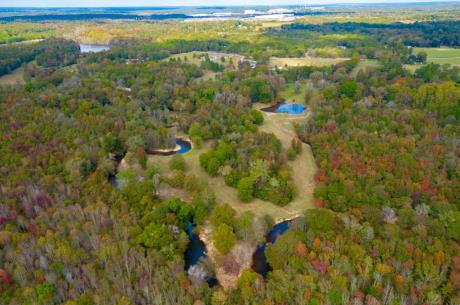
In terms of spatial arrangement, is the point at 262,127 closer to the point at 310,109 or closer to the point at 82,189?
the point at 310,109

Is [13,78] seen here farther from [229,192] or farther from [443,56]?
[443,56]

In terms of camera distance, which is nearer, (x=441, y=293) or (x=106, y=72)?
(x=441, y=293)

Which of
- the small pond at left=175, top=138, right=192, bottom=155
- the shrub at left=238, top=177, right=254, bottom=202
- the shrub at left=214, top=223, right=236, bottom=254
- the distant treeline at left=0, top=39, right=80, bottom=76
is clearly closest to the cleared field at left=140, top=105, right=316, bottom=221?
the shrub at left=238, top=177, right=254, bottom=202

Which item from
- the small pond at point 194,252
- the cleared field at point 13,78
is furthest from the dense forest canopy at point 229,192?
the cleared field at point 13,78

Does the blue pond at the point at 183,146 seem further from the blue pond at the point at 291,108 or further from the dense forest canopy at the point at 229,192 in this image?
the blue pond at the point at 291,108

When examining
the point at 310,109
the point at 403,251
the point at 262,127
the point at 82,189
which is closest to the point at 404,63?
the point at 310,109

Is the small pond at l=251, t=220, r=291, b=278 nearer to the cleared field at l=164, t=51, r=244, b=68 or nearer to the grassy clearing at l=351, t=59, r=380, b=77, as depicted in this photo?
the grassy clearing at l=351, t=59, r=380, b=77

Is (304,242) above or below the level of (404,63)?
below
